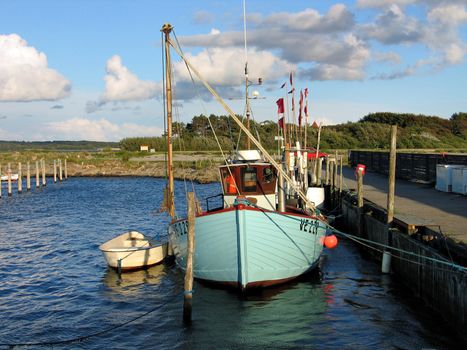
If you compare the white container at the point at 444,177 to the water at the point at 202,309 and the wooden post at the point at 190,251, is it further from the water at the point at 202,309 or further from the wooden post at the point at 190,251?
the wooden post at the point at 190,251

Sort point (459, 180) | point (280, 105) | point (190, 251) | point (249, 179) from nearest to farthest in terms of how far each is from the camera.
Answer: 1. point (190, 251)
2. point (249, 179)
3. point (280, 105)
4. point (459, 180)

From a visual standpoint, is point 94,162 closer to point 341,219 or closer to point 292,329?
point 341,219

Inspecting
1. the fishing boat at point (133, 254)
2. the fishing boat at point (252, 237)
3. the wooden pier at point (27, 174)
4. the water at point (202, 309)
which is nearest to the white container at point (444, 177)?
the water at point (202, 309)

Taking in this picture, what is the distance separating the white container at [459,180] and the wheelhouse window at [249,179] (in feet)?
38.4

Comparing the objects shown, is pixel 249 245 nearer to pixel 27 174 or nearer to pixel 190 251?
pixel 190 251

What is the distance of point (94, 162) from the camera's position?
91.6 meters

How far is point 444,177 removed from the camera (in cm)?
2822

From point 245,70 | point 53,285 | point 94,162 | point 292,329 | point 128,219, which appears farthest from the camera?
point 94,162

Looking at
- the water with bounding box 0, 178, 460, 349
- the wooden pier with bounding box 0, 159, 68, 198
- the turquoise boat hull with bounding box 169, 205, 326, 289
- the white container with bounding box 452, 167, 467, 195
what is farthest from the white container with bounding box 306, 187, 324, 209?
the wooden pier with bounding box 0, 159, 68, 198

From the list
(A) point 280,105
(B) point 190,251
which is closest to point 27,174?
(A) point 280,105

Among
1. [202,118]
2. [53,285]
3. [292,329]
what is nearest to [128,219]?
[53,285]

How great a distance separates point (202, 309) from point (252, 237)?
252 centimetres

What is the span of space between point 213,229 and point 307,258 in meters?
3.84

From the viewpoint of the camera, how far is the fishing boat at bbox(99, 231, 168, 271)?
2077 centimetres
